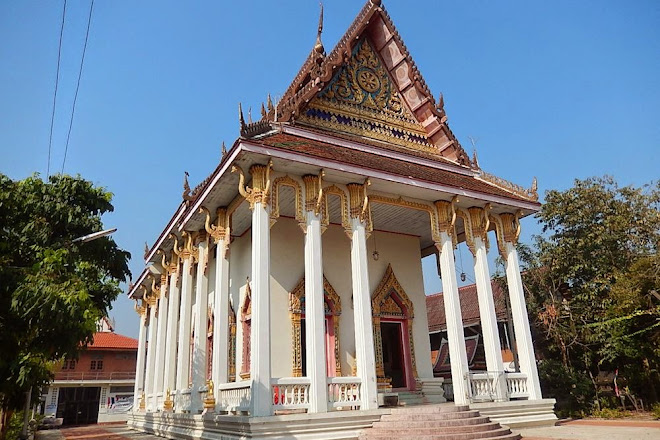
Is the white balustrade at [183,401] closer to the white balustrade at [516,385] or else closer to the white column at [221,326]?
the white column at [221,326]

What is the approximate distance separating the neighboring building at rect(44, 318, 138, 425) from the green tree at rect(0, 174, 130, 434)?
2191 centimetres

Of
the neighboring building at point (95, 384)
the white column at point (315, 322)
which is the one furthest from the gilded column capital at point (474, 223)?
the neighboring building at point (95, 384)

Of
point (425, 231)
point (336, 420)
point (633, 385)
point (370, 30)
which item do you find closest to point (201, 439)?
point (336, 420)

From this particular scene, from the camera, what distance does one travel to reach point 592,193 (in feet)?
47.4

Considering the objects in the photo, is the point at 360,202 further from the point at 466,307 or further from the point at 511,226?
the point at 466,307

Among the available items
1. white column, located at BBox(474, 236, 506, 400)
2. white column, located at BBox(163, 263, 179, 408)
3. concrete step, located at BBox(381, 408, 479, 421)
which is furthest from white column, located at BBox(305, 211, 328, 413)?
white column, located at BBox(163, 263, 179, 408)

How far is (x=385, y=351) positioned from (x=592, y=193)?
7.88 m

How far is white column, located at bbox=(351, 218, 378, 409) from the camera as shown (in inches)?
310

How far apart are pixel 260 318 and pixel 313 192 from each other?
241cm

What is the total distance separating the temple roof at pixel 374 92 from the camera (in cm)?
1081

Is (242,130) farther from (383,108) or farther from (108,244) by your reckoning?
(383,108)

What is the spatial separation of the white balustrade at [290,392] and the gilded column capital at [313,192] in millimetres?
2740

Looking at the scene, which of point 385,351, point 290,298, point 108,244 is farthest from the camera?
point 385,351

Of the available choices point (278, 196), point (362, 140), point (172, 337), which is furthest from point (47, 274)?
point (362, 140)
